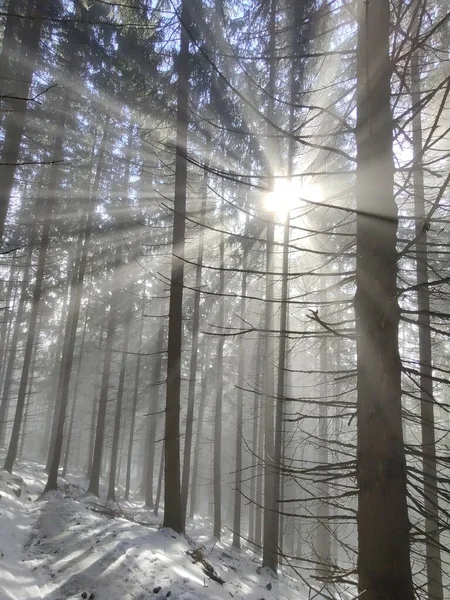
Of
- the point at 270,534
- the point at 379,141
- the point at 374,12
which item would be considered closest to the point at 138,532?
the point at 270,534

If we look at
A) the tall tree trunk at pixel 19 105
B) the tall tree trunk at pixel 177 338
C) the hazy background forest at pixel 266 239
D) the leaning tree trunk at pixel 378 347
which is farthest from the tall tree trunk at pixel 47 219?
the leaning tree trunk at pixel 378 347

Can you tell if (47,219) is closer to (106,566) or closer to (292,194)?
(106,566)

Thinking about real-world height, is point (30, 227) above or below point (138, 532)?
above

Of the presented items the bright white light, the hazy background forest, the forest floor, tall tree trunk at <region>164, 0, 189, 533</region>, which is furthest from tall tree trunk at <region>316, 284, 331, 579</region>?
tall tree trunk at <region>164, 0, 189, 533</region>

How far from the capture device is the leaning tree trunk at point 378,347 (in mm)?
2275

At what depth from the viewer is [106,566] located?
674 cm

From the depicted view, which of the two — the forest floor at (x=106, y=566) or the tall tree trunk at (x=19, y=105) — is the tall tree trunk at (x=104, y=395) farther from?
the tall tree trunk at (x=19, y=105)

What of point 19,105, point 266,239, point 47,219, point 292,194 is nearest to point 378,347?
point 292,194

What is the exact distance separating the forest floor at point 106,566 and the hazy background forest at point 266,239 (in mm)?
Answer: 61

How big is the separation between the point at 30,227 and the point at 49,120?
18.6ft

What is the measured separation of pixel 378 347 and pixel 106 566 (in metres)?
6.70

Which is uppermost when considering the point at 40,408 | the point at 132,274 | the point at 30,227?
the point at 30,227

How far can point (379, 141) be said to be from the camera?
286 cm

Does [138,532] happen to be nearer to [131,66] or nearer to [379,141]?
[379,141]
